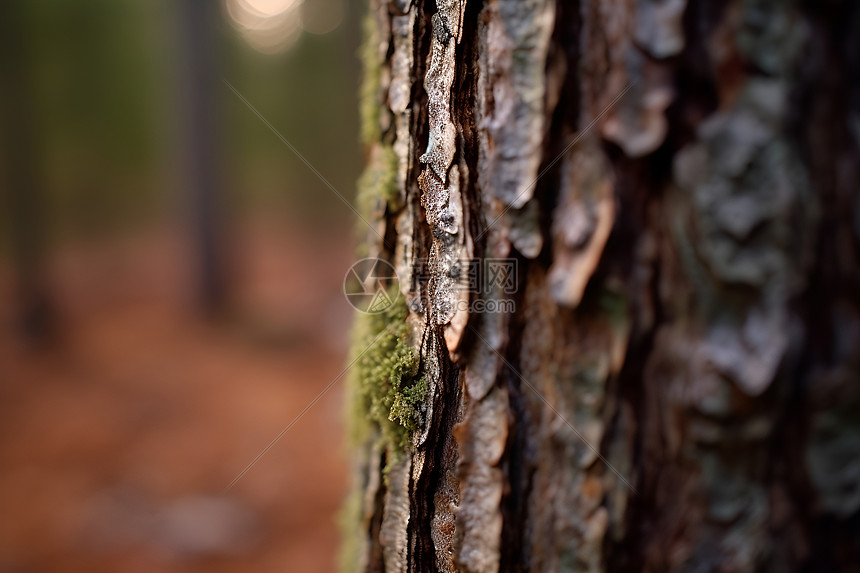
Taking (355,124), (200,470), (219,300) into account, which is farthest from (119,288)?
(200,470)

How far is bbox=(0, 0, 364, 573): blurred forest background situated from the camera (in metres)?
3.98

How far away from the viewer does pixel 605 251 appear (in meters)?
0.64

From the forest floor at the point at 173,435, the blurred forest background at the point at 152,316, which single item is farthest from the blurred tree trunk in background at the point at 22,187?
the forest floor at the point at 173,435

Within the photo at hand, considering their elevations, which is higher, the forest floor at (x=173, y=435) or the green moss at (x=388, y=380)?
the green moss at (x=388, y=380)

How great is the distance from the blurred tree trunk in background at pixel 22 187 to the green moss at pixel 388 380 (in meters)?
8.36

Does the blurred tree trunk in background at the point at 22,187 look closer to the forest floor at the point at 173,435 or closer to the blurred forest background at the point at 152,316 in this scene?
the blurred forest background at the point at 152,316

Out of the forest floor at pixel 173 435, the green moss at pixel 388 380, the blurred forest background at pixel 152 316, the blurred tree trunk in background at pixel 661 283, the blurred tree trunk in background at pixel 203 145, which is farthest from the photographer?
the blurred tree trunk in background at pixel 203 145

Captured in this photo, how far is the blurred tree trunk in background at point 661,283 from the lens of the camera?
581 millimetres

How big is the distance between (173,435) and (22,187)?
480 cm

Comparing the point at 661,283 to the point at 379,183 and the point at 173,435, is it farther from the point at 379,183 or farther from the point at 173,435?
the point at 173,435

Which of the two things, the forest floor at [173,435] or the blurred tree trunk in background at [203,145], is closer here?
the forest floor at [173,435]

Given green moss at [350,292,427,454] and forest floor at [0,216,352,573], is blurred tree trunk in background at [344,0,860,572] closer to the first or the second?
green moss at [350,292,427,454]

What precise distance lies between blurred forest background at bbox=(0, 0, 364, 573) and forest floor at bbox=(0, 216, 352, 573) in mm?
22

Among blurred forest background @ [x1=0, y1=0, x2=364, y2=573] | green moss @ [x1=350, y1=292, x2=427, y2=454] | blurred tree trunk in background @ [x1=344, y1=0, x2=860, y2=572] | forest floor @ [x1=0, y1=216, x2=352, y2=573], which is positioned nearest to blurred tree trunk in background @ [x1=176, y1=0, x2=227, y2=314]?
blurred forest background @ [x1=0, y1=0, x2=364, y2=573]
